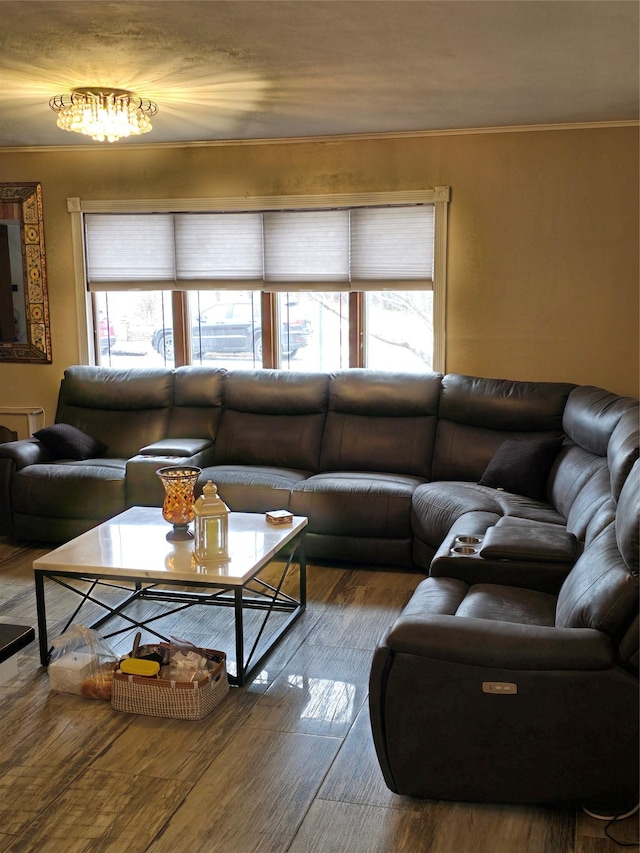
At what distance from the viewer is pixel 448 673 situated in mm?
2387

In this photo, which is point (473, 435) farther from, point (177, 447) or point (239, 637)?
point (239, 637)

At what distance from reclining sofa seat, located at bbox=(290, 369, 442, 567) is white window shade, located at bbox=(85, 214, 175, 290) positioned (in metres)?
1.51

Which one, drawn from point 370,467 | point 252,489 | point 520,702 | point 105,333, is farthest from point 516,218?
point 520,702

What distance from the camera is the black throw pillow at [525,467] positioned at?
175 inches

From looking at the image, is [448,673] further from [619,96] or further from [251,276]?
[251,276]

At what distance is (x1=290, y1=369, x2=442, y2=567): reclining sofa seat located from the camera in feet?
15.0

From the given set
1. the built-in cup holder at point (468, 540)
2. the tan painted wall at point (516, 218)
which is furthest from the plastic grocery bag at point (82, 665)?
the tan painted wall at point (516, 218)

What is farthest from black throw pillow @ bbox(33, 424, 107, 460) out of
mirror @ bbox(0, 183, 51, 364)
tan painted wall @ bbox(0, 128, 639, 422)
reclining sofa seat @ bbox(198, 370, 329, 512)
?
tan painted wall @ bbox(0, 128, 639, 422)

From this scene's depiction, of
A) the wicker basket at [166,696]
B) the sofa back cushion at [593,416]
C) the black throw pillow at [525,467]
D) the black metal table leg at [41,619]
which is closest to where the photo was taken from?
the wicker basket at [166,696]

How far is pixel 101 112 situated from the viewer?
4039 mm

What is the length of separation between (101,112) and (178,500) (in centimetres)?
192

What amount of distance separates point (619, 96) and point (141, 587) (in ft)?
11.4

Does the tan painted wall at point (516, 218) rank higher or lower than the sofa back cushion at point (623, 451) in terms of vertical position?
higher

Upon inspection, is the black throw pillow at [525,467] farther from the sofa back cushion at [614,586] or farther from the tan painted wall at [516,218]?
the sofa back cushion at [614,586]
